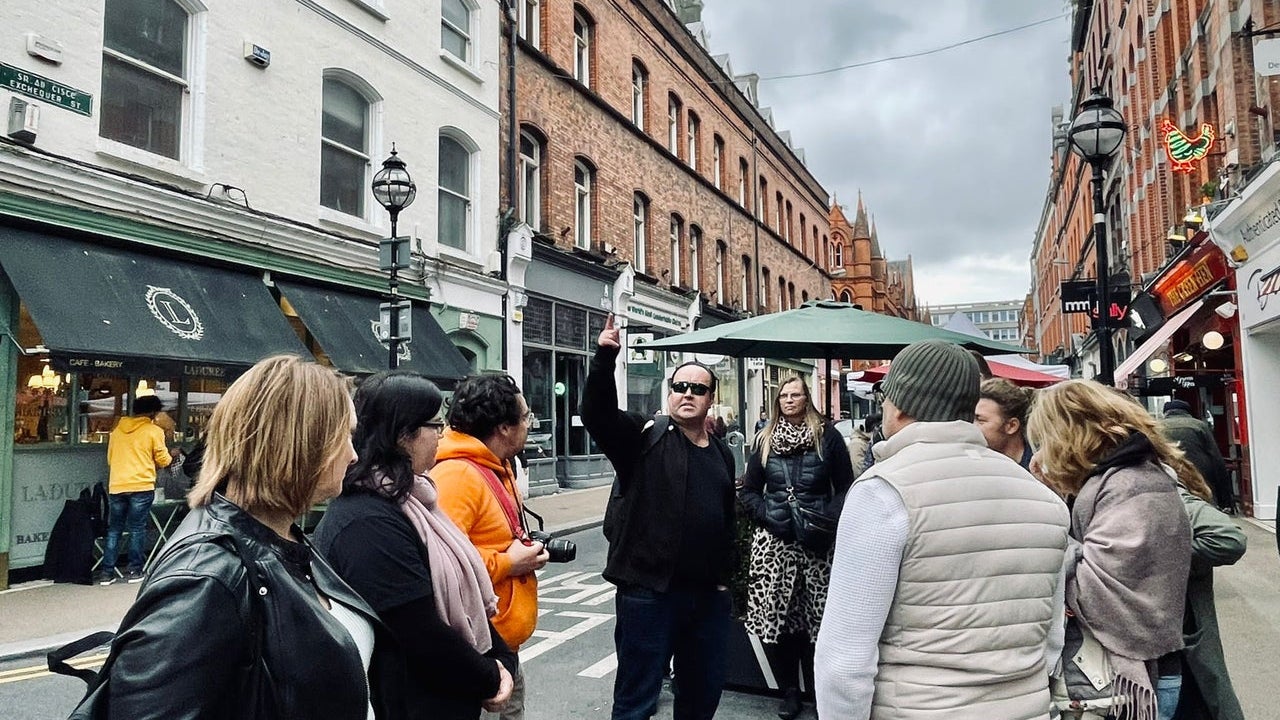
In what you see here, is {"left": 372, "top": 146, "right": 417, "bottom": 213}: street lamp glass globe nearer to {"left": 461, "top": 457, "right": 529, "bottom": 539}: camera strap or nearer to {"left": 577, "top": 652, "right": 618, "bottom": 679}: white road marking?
{"left": 577, "top": 652, "right": 618, "bottom": 679}: white road marking

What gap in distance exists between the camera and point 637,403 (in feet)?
68.5

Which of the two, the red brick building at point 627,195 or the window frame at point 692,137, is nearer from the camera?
the red brick building at point 627,195

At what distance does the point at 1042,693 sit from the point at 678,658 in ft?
6.67

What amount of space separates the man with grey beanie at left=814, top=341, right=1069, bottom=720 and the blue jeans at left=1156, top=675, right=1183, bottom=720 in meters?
0.88

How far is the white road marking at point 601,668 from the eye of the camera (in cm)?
538

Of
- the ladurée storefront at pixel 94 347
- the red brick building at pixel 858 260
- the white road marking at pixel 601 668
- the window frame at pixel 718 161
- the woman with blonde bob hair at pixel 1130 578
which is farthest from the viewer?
the red brick building at pixel 858 260

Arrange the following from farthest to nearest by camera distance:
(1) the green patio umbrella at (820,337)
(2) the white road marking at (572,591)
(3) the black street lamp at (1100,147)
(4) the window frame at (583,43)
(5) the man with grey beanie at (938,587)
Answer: (4) the window frame at (583,43) → (2) the white road marking at (572,591) → (3) the black street lamp at (1100,147) → (1) the green patio umbrella at (820,337) → (5) the man with grey beanie at (938,587)

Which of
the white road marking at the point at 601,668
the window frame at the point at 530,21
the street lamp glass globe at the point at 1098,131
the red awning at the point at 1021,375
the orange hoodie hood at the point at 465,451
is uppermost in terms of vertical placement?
the window frame at the point at 530,21

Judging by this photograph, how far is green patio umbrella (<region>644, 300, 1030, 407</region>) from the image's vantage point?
224 inches

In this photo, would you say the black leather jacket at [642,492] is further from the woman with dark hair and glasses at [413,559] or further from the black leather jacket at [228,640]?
the black leather jacket at [228,640]

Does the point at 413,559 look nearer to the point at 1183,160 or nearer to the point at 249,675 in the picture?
the point at 249,675

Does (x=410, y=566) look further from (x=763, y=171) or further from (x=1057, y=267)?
(x=1057, y=267)

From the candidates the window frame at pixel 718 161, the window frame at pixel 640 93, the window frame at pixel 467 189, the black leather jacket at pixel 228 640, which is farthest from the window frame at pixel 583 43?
the black leather jacket at pixel 228 640

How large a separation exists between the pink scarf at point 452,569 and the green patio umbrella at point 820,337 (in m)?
3.53
